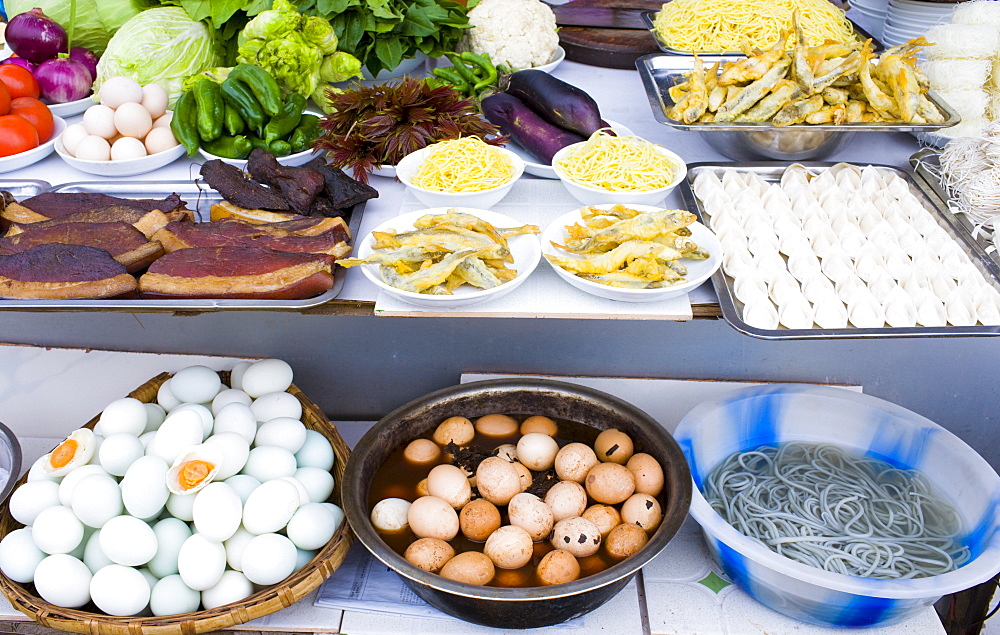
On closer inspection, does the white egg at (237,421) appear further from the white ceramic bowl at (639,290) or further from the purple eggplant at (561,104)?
the purple eggplant at (561,104)

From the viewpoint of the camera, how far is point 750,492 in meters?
1.95

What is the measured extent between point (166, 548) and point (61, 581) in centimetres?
22

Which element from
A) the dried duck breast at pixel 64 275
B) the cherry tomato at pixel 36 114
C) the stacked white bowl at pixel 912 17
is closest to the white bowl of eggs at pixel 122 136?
the cherry tomato at pixel 36 114

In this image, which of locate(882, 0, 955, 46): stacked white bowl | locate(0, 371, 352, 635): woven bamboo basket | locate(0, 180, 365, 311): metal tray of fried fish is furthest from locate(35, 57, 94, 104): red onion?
locate(882, 0, 955, 46): stacked white bowl

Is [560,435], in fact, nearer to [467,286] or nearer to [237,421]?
[467,286]

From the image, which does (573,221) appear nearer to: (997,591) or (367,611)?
(367,611)

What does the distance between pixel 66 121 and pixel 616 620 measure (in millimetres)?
2671

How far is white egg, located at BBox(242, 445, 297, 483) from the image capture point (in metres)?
1.87

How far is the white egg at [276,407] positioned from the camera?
81.8 inches

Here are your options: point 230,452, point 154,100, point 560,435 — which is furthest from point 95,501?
point 154,100

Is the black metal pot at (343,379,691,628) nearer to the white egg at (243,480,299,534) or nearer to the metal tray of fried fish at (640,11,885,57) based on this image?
the white egg at (243,480,299,534)

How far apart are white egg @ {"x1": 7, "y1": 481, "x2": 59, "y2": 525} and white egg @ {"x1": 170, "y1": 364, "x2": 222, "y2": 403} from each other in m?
0.43

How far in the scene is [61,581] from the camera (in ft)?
5.30

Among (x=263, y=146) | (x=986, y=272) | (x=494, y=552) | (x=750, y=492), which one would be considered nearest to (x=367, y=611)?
(x=494, y=552)
